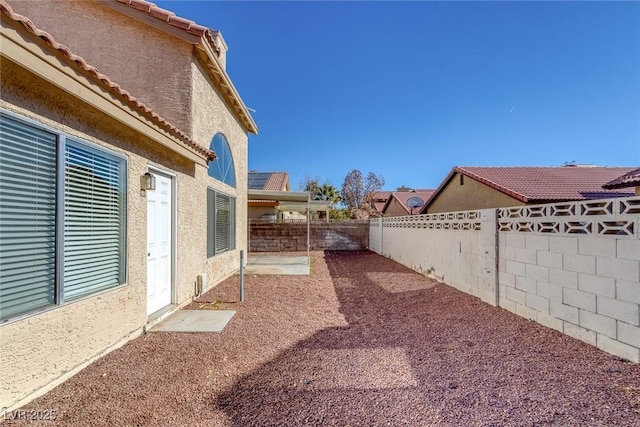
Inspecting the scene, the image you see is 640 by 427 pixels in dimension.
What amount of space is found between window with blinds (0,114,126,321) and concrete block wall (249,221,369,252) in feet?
51.2

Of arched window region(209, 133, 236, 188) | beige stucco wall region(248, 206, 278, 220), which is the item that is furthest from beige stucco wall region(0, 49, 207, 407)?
beige stucco wall region(248, 206, 278, 220)

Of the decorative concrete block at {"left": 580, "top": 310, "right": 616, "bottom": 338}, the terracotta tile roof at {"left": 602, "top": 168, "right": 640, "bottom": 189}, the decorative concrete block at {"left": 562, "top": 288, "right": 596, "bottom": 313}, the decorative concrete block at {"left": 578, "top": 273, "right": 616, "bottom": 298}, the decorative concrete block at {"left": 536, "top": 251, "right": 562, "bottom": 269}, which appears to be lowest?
the decorative concrete block at {"left": 580, "top": 310, "right": 616, "bottom": 338}

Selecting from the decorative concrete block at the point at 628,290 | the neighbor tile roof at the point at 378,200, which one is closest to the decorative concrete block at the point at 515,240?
the decorative concrete block at the point at 628,290

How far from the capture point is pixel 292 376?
3543 millimetres

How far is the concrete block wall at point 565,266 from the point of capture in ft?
12.4

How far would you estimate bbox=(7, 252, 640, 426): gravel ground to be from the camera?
277 cm

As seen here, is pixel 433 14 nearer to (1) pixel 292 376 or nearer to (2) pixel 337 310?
(2) pixel 337 310

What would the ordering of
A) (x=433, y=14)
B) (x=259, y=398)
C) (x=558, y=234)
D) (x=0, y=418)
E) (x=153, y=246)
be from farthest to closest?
(x=433, y=14) < (x=153, y=246) < (x=558, y=234) < (x=259, y=398) < (x=0, y=418)

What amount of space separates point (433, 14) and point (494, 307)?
33.3 feet

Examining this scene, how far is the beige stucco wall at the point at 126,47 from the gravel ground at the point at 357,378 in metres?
5.17

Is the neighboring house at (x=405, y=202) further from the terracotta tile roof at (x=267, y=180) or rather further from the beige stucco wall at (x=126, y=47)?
the beige stucco wall at (x=126, y=47)

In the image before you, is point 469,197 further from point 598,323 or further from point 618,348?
point 618,348

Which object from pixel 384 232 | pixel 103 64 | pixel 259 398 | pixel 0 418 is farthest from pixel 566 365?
pixel 384 232

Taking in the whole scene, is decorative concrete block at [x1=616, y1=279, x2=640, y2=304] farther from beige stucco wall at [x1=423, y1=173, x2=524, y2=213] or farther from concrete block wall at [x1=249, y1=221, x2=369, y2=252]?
concrete block wall at [x1=249, y1=221, x2=369, y2=252]
